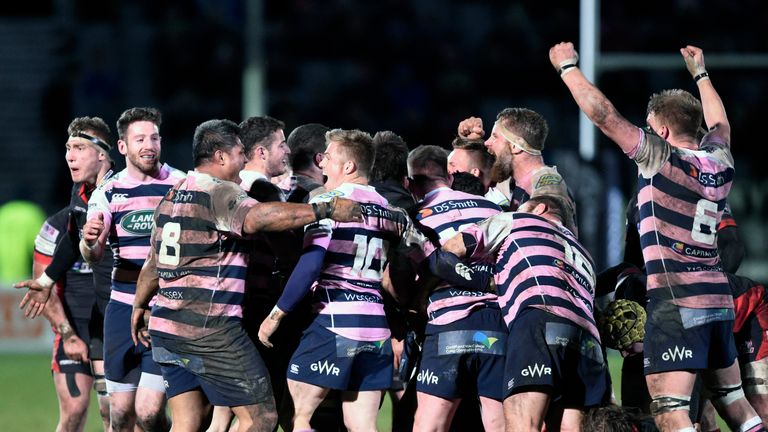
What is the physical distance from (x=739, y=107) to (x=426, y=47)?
17.6 ft

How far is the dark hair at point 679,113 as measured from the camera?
293 inches

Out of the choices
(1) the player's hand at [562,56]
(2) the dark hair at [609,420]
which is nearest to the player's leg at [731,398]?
(2) the dark hair at [609,420]

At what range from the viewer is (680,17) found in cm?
2128

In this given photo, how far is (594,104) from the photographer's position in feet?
22.4

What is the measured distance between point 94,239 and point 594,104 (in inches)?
131

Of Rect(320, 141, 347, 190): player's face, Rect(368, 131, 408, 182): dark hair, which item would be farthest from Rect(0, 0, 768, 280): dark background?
Rect(320, 141, 347, 190): player's face

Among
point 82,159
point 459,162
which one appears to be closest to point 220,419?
point 459,162

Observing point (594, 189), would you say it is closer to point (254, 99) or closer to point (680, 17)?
point (254, 99)

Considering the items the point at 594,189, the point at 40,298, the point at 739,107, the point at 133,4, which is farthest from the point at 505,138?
the point at 133,4

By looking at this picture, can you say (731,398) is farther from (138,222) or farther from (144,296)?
(138,222)

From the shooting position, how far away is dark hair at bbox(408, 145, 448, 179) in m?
7.99

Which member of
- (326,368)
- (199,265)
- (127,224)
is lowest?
(326,368)

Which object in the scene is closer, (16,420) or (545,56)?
(16,420)

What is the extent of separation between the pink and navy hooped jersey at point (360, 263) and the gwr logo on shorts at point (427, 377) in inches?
12.3
